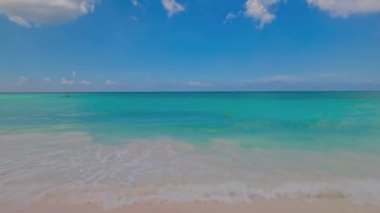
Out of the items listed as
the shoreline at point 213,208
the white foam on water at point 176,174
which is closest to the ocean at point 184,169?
the white foam on water at point 176,174

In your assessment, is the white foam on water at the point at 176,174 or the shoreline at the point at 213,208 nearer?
the shoreline at the point at 213,208

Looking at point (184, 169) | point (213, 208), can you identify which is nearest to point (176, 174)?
point (184, 169)

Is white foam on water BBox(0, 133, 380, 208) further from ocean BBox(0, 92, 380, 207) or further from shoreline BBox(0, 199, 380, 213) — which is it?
shoreline BBox(0, 199, 380, 213)

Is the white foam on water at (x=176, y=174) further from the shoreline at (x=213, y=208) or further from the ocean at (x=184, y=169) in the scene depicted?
the shoreline at (x=213, y=208)

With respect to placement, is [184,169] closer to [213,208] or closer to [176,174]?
[176,174]

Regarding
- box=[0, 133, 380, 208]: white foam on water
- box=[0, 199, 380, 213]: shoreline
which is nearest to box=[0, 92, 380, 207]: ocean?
box=[0, 133, 380, 208]: white foam on water

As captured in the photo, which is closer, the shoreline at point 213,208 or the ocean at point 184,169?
the shoreline at point 213,208

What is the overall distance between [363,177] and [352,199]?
1423mm

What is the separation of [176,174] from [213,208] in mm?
1716

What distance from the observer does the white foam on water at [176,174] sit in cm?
457

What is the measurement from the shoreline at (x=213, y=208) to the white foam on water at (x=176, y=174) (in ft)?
0.60

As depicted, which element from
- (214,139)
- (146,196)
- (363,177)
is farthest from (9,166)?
(363,177)

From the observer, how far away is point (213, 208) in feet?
13.5

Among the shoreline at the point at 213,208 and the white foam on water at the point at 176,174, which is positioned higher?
the white foam on water at the point at 176,174
